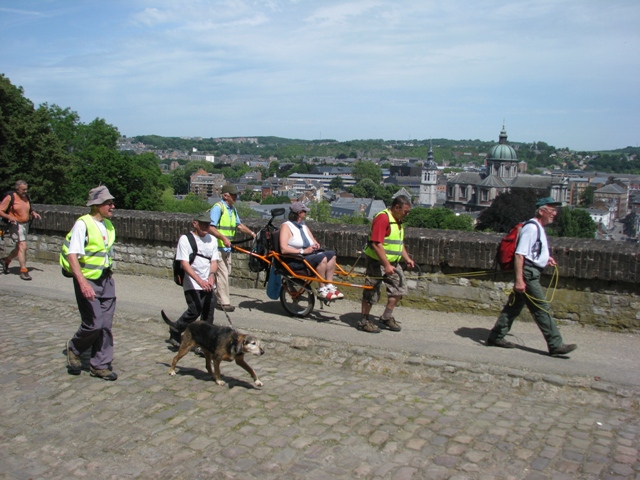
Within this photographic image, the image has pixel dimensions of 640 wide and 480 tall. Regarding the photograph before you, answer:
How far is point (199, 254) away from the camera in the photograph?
269 inches

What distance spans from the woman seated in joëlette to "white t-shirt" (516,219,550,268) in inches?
92.4

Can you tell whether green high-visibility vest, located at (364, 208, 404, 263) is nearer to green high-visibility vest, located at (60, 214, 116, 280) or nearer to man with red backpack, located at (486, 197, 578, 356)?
man with red backpack, located at (486, 197, 578, 356)

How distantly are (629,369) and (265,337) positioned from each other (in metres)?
3.72

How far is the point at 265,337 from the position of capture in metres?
7.48

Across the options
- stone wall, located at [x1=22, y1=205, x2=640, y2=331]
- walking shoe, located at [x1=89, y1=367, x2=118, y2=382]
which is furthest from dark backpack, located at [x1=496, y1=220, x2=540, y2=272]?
walking shoe, located at [x1=89, y1=367, x2=118, y2=382]

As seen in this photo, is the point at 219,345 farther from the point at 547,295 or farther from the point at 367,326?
the point at 547,295

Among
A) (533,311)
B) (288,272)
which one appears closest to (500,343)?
(533,311)

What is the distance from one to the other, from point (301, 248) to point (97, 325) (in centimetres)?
291

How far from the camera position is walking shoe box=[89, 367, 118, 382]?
621cm

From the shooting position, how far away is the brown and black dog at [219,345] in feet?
19.1

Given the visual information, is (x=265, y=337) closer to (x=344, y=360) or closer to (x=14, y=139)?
(x=344, y=360)

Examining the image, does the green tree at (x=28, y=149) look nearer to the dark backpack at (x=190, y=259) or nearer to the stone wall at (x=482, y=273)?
the stone wall at (x=482, y=273)

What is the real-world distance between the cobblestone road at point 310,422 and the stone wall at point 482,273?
6.95 ft

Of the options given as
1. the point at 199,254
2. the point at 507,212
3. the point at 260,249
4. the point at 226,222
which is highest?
the point at 226,222
